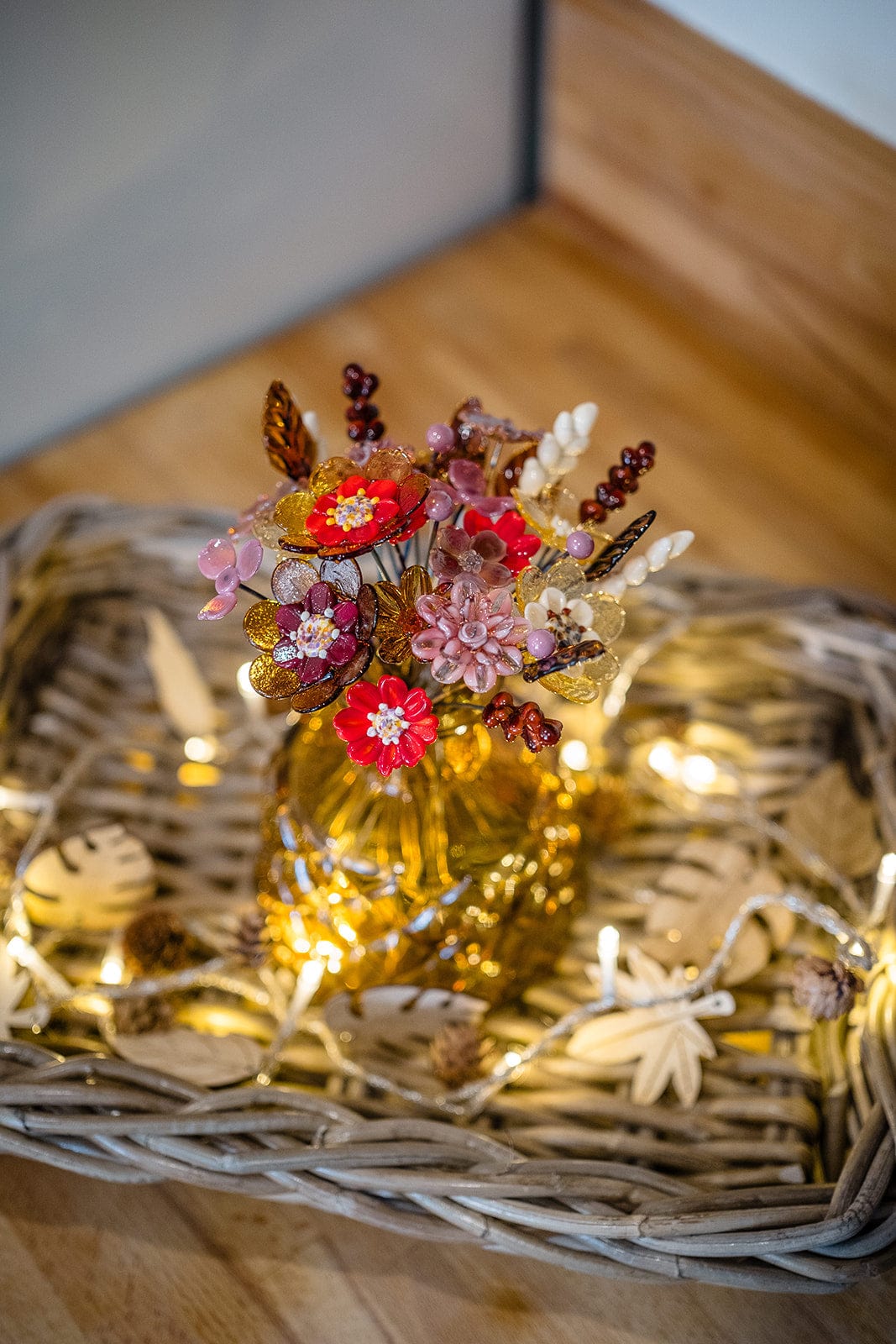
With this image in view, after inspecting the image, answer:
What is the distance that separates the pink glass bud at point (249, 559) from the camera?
0.45 meters

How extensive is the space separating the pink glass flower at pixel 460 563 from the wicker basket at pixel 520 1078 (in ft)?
0.86

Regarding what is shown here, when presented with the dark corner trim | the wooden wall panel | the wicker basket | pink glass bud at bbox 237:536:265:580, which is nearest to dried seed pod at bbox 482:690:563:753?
pink glass bud at bbox 237:536:265:580

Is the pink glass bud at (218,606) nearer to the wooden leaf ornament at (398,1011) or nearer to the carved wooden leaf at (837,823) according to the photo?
the wooden leaf ornament at (398,1011)

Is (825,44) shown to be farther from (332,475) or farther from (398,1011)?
(398,1011)

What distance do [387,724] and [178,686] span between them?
1.07ft

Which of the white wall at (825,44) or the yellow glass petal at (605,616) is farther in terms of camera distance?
the white wall at (825,44)

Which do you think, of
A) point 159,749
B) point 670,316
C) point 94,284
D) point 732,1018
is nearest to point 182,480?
point 94,284

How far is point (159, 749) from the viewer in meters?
0.74

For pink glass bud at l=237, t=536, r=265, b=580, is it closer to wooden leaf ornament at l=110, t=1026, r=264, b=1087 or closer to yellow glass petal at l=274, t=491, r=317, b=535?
yellow glass petal at l=274, t=491, r=317, b=535

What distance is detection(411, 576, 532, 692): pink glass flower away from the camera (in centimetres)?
44

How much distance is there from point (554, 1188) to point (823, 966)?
0.19m

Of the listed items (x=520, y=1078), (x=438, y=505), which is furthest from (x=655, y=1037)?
(x=438, y=505)

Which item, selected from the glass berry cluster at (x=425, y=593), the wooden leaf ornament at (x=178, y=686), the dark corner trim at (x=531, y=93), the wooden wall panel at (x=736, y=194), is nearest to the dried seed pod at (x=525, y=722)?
the glass berry cluster at (x=425, y=593)

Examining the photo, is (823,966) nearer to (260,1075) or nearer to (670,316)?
(260,1075)
